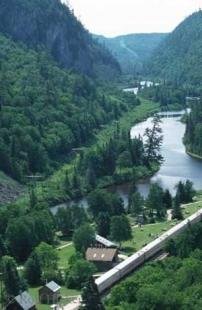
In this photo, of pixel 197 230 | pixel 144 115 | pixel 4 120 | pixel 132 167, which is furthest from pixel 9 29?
pixel 197 230

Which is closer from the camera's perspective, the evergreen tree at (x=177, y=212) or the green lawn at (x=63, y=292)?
the green lawn at (x=63, y=292)

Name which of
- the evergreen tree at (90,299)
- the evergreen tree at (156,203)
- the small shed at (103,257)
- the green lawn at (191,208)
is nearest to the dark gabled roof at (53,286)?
the small shed at (103,257)

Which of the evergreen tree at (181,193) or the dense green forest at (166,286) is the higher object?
the dense green forest at (166,286)

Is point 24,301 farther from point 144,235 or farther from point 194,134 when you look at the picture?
point 194,134

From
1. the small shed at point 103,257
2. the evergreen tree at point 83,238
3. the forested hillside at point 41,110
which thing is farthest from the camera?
the forested hillside at point 41,110

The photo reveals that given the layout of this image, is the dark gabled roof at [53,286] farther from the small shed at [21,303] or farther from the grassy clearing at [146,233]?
the grassy clearing at [146,233]

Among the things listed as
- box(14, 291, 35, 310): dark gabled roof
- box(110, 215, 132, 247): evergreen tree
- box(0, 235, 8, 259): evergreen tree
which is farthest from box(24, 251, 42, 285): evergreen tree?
box(110, 215, 132, 247): evergreen tree
